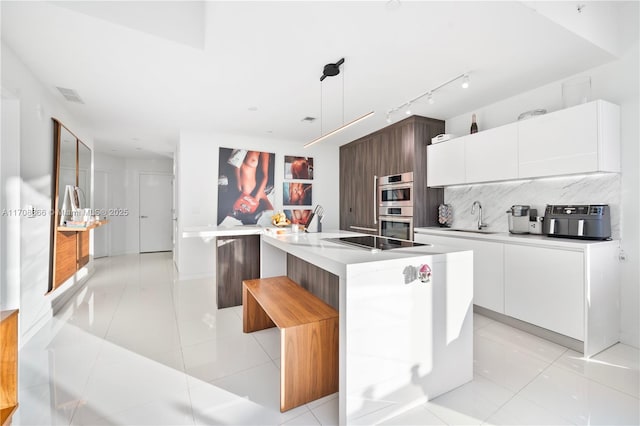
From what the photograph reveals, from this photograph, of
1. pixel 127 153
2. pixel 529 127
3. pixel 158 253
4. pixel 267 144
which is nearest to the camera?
pixel 529 127

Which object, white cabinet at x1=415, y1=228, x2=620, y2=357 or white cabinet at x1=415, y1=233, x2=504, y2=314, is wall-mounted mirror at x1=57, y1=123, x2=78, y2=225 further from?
white cabinet at x1=415, y1=233, x2=504, y2=314

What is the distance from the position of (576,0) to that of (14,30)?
404 cm

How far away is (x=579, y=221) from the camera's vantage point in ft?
8.07

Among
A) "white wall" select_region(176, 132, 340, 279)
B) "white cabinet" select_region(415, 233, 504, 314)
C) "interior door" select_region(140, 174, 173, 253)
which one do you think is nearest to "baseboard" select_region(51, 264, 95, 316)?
"white wall" select_region(176, 132, 340, 279)

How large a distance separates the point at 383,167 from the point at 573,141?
96.1 inches

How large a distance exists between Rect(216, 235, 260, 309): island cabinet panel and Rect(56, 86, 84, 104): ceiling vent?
2.24 m

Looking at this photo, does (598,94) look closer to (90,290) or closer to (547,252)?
(547,252)

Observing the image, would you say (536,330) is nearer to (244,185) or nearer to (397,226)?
(397,226)

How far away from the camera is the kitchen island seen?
144cm

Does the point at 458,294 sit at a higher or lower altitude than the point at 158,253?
higher

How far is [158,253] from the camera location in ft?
23.6

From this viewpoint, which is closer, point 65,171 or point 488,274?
point 488,274

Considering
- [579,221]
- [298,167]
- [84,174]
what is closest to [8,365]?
[84,174]

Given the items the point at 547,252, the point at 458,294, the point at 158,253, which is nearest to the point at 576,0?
the point at 547,252
